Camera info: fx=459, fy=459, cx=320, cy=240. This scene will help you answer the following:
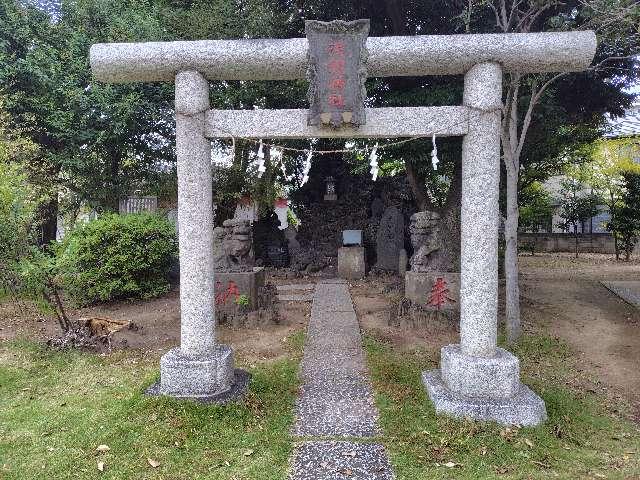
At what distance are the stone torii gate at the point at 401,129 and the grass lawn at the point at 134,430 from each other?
42cm

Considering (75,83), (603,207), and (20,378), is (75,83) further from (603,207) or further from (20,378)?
(603,207)

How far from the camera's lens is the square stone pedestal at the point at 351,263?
1550 centimetres

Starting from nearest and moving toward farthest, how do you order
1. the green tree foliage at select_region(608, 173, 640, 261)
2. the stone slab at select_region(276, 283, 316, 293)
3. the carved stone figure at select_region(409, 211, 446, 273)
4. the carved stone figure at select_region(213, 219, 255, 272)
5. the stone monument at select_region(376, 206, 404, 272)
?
the carved stone figure at select_region(409, 211, 446, 273) → the carved stone figure at select_region(213, 219, 255, 272) → the stone slab at select_region(276, 283, 316, 293) → the stone monument at select_region(376, 206, 404, 272) → the green tree foliage at select_region(608, 173, 640, 261)

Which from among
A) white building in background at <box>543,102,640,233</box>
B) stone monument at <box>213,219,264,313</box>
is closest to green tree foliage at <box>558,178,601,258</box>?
white building in background at <box>543,102,640,233</box>

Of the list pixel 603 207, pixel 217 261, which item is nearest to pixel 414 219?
pixel 217 261

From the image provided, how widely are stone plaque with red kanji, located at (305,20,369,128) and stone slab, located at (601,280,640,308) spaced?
9489 millimetres

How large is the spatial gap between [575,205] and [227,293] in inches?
758

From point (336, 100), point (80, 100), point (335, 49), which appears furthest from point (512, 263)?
point (80, 100)

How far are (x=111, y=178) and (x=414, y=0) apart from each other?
974 cm

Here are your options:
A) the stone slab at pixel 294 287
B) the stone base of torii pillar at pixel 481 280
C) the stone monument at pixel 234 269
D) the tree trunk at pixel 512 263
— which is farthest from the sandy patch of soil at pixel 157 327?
the tree trunk at pixel 512 263

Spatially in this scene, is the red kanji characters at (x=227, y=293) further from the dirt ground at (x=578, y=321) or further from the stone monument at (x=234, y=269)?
the dirt ground at (x=578, y=321)

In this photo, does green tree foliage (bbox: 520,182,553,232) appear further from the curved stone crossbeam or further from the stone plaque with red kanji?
the stone plaque with red kanji

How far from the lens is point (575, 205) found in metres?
22.4

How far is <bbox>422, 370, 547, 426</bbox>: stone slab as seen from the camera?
189 inches
